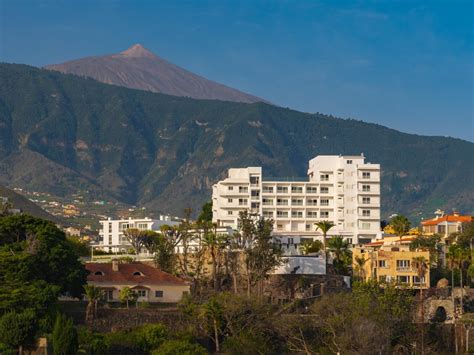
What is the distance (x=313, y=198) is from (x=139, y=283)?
68905 millimetres

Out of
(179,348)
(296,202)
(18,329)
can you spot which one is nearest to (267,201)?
(296,202)

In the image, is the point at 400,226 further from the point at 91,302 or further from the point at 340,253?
the point at 91,302

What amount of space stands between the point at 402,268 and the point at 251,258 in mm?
16606

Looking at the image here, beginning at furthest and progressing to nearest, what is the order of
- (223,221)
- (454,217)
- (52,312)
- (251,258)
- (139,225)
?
(139,225), (223,221), (454,217), (251,258), (52,312)

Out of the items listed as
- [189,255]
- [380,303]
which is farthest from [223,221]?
[380,303]

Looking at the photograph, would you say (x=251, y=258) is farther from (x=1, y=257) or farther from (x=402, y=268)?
(x=1, y=257)

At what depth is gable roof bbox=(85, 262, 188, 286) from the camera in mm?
98188

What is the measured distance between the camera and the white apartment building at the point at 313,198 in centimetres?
16162

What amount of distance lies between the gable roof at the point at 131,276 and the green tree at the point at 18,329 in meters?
21.4

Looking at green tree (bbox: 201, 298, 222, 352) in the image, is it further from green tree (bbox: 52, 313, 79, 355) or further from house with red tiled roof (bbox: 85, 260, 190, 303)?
house with red tiled roof (bbox: 85, 260, 190, 303)

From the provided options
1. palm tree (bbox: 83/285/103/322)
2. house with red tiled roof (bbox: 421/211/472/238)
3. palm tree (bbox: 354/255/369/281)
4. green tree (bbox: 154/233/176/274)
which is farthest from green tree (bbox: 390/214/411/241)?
palm tree (bbox: 83/285/103/322)

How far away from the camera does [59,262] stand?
86.9 metres

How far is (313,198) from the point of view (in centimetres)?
16475

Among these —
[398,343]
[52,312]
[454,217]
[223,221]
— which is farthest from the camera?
[223,221]
